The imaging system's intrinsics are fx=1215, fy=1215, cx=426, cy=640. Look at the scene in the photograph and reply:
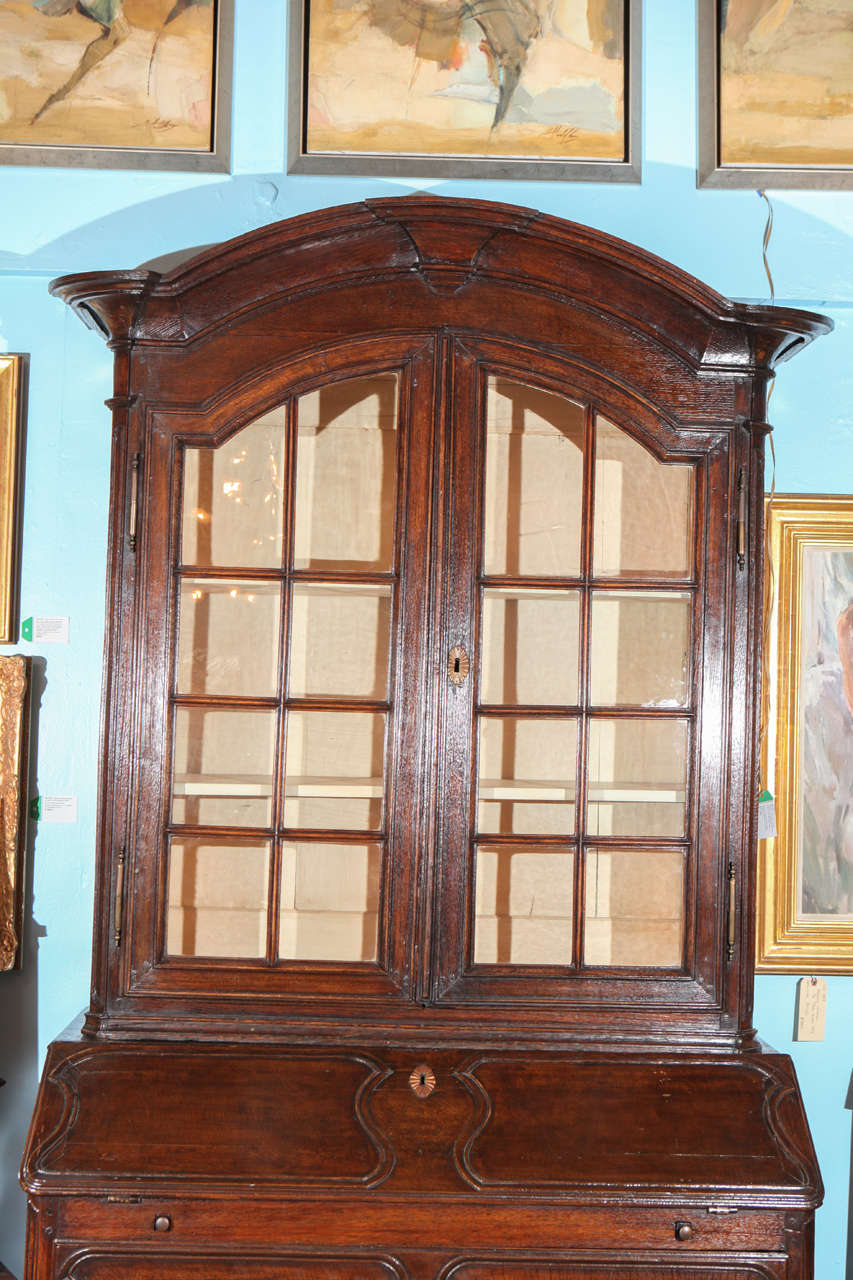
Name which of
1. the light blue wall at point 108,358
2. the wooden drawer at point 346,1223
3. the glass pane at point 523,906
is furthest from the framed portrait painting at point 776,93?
the wooden drawer at point 346,1223

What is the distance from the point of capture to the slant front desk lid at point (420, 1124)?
2275 millimetres

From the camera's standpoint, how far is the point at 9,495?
303cm

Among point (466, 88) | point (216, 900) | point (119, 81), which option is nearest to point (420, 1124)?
point (216, 900)

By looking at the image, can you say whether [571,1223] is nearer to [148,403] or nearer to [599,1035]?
[599,1035]

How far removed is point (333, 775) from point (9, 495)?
3.91ft

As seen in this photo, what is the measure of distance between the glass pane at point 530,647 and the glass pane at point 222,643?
1.47 ft

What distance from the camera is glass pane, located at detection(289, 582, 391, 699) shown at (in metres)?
2.50

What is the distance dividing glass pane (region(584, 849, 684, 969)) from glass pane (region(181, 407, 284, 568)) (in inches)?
36.7

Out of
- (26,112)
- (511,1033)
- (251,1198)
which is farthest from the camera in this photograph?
(26,112)

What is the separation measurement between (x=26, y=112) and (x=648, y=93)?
1.58m

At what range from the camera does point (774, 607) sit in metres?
3.09

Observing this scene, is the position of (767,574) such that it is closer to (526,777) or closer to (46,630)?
(526,777)

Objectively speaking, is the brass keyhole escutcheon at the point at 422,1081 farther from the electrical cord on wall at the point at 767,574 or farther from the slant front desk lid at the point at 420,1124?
the electrical cord on wall at the point at 767,574

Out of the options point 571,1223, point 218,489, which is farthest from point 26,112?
point 571,1223
